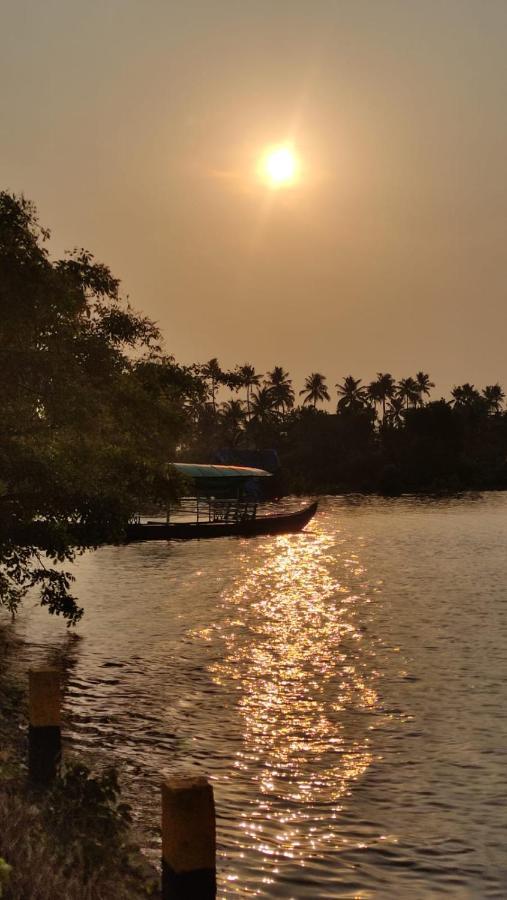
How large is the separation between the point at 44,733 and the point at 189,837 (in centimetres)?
372

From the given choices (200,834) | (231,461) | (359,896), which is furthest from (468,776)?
(231,461)

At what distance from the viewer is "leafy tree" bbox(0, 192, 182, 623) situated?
14.6m

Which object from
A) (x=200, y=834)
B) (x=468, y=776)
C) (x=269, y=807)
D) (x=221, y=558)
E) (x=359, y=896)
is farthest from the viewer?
(x=221, y=558)

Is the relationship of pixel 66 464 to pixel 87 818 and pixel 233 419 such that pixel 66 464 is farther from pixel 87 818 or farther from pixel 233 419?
pixel 233 419

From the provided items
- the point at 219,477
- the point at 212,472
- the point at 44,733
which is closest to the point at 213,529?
the point at 219,477

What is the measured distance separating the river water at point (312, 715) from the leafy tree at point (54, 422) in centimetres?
298

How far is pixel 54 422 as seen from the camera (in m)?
15.8

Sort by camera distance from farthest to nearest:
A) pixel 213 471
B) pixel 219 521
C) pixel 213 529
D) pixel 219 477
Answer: pixel 213 471
pixel 219 477
pixel 219 521
pixel 213 529

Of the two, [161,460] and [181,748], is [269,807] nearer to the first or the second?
[181,748]

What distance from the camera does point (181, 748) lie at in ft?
38.2

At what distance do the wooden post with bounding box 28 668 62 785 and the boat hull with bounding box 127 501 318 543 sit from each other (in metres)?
33.1

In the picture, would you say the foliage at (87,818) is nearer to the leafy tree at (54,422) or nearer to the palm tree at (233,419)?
the leafy tree at (54,422)

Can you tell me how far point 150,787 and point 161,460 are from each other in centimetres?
1154

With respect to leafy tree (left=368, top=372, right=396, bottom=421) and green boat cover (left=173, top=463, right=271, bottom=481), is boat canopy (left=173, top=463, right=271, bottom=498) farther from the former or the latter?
leafy tree (left=368, top=372, right=396, bottom=421)
